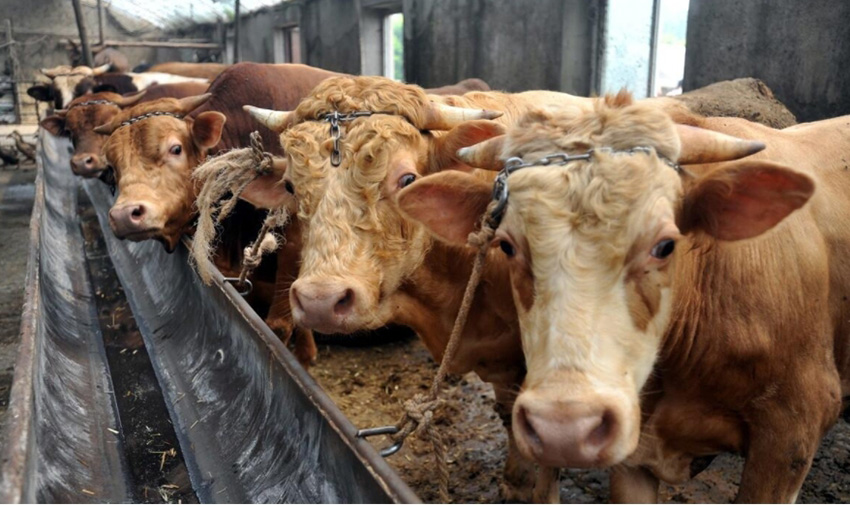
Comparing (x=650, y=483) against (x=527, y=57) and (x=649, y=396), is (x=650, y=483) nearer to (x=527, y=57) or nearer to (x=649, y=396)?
(x=649, y=396)

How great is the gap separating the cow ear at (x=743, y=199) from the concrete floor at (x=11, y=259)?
215 cm

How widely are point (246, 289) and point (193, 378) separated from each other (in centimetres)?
59

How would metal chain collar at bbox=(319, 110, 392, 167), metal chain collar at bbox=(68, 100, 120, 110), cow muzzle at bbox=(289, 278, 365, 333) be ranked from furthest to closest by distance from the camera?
1. metal chain collar at bbox=(68, 100, 120, 110)
2. metal chain collar at bbox=(319, 110, 392, 167)
3. cow muzzle at bbox=(289, 278, 365, 333)

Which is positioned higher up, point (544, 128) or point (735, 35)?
point (735, 35)

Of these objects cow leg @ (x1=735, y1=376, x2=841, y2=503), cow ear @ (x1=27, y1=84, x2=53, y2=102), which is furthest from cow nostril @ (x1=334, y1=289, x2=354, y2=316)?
cow ear @ (x1=27, y1=84, x2=53, y2=102)

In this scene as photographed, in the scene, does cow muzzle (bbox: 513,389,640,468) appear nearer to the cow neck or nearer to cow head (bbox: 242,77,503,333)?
cow head (bbox: 242,77,503,333)

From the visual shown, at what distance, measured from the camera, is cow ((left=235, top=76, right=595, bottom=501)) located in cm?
256

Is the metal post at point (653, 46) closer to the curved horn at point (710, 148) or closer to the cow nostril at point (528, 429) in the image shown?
the curved horn at point (710, 148)

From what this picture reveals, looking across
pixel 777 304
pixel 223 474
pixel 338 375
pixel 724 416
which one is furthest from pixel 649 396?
pixel 338 375

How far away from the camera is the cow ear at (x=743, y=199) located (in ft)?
6.28

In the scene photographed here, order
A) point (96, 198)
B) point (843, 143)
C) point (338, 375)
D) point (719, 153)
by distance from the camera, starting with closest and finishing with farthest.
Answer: point (719, 153) < point (843, 143) < point (338, 375) < point (96, 198)

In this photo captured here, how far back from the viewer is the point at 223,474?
3004 millimetres

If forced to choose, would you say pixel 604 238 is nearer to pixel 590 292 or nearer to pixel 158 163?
pixel 590 292

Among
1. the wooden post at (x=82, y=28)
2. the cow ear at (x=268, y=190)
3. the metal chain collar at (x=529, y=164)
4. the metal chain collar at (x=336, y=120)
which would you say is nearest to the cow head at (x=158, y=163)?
the cow ear at (x=268, y=190)
